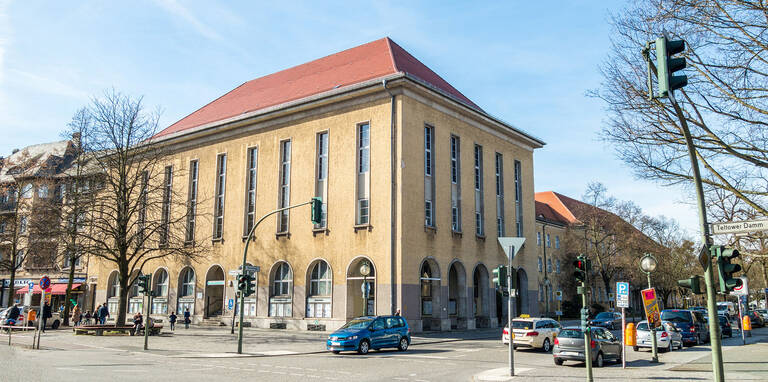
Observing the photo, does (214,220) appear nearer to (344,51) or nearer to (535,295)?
(344,51)

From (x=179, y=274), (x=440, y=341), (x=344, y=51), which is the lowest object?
(x=440, y=341)

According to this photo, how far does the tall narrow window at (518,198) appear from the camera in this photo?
151 feet

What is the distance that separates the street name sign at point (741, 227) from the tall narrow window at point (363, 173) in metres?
25.4

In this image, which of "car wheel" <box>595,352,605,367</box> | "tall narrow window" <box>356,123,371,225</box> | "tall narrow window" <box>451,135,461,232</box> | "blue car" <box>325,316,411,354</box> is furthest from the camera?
"tall narrow window" <box>451,135,461,232</box>

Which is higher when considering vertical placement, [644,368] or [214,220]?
[214,220]

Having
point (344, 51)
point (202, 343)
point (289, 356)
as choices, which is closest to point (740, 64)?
point (289, 356)

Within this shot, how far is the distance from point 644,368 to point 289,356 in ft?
42.2

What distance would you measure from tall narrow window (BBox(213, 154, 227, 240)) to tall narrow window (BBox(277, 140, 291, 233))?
6.08m

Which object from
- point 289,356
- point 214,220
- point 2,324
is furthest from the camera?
point 214,220

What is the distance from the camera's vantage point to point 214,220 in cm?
4353

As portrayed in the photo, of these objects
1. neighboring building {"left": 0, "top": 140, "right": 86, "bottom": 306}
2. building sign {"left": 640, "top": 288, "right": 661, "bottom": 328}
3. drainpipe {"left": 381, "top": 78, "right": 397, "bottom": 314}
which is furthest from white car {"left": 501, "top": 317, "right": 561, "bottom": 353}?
neighboring building {"left": 0, "top": 140, "right": 86, "bottom": 306}

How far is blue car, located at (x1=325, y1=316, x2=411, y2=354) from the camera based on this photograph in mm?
21812

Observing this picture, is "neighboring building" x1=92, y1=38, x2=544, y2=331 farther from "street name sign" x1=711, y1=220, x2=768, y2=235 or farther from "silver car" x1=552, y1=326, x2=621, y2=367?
"street name sign" x1=711, y1=220, x2=768, y2=235

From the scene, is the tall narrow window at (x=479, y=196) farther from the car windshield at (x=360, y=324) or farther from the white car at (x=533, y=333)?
the car windshield at (x=360, y=324)
